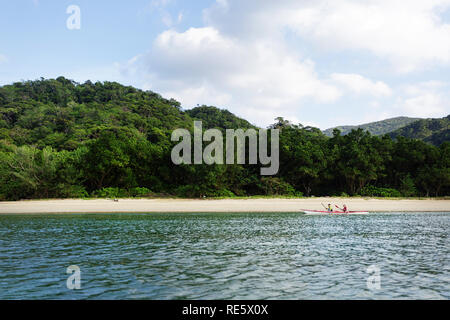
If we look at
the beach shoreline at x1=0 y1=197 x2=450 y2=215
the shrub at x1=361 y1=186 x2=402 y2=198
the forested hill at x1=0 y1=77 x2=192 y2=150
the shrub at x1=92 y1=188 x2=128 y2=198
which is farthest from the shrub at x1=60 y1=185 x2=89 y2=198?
the shrub at x1=361 y1=186 x2=402 y2=198

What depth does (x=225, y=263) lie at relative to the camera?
43.8ft

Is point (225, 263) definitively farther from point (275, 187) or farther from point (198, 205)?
point (275, 187)

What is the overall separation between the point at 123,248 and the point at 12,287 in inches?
245

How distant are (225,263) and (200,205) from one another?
25723 mm

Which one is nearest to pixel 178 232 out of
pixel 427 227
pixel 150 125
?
pixel 427 227

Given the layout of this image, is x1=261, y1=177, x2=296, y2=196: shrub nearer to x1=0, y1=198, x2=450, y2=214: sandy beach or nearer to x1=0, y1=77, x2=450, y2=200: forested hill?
x1=0, y1=77, x2=450, y2=200: forested hill

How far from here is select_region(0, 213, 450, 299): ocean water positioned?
32.9ft

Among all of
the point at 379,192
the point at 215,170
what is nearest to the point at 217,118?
the point at 215,170

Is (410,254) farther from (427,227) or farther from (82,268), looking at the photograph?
(82,268)

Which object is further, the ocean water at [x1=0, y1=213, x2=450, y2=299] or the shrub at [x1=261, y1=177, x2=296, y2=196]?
the shrub at [x1=261, y1=177, x2=296, y2=196]

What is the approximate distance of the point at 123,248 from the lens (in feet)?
53.6

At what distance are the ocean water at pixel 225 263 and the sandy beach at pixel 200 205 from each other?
43.6ft

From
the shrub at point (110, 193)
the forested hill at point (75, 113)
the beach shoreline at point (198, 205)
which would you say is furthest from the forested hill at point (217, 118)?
the beach shoreline at point (198, 205)

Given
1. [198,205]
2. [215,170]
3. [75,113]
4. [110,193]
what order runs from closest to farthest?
[198,205], [215,170], [110,193], [75,113]
